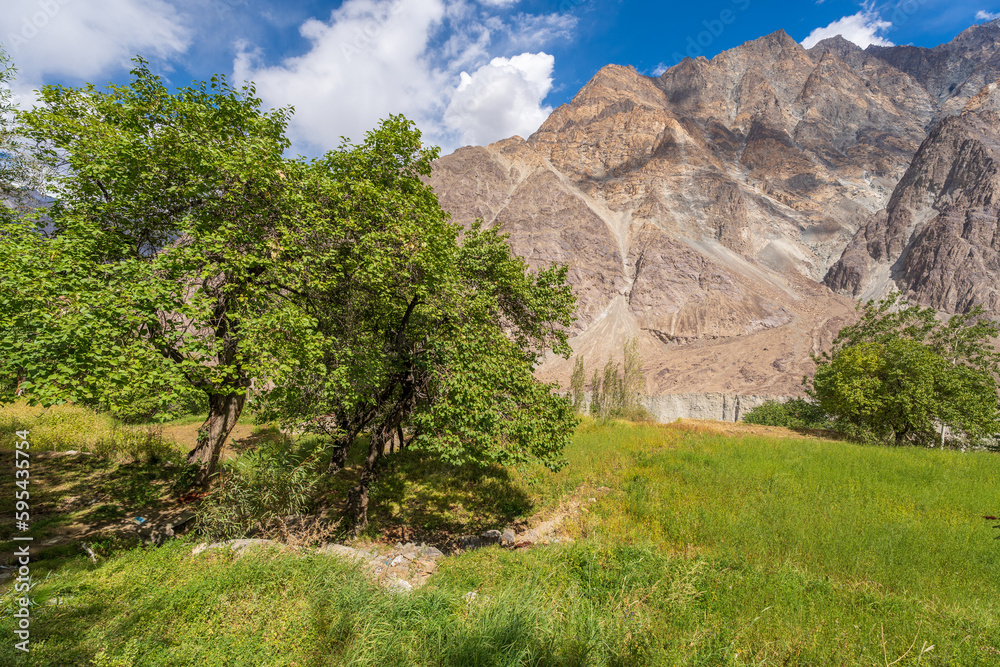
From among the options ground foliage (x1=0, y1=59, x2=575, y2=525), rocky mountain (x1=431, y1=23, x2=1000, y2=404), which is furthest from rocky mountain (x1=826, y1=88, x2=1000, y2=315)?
ground foliage (x1=0, y1=59, x2=575, y2=525)

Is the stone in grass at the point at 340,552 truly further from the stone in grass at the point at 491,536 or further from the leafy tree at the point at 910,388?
the leafy tree at the point at 910,388

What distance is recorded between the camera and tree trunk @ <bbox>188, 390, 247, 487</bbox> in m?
9.60

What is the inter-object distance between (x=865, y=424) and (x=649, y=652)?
2710cm

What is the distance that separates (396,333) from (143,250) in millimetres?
5202

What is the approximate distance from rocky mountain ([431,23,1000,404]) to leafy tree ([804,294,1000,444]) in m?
37.5

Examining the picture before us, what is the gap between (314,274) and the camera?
23.4ft

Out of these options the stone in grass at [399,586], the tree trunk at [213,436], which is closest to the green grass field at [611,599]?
the stone in grass at [399,586]

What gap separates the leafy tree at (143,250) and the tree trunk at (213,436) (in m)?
0.12

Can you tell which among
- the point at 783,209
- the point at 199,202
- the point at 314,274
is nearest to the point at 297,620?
the point at 314,274

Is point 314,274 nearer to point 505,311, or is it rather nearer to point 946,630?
point 505,311

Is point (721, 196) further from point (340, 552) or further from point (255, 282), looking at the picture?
point (340, 552)

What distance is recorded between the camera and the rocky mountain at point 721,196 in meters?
78.2

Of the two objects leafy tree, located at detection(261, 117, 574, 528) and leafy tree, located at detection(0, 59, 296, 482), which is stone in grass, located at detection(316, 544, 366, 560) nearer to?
leafy tree, located at detection(261, 117, 574, 528)

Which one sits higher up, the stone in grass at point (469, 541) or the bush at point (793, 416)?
the bush at point (793, 416)
